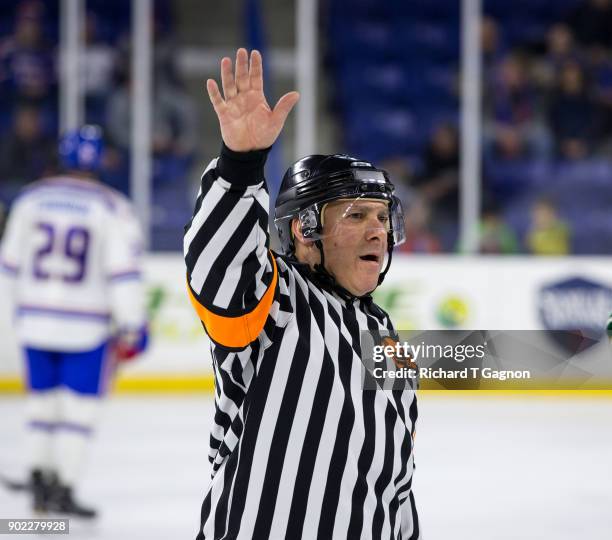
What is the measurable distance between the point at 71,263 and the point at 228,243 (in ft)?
9.76

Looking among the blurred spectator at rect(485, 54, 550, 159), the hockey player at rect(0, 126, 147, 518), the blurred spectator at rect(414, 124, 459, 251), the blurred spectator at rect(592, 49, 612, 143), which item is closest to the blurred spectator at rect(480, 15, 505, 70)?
the blurred spectator at rect(485, 54, 550, 159)

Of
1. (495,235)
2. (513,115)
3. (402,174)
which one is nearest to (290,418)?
(495,235)

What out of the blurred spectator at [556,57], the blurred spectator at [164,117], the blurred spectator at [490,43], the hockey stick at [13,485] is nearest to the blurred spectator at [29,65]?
the blurred spectator at [164,117]

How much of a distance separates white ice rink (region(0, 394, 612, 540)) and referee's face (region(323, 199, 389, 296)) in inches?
87.6

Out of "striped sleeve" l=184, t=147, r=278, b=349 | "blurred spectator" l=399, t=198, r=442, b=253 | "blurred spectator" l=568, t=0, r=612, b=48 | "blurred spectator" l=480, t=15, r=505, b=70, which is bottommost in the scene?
"striped sleeve" l=184, t=147, r=278, b=349

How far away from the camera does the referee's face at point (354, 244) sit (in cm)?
144

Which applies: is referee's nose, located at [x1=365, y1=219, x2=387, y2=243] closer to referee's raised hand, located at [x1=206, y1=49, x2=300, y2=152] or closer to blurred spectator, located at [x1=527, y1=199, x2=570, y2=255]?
referee's raised hand, located at [x1=206, y1=49, x2=300, y2=152]

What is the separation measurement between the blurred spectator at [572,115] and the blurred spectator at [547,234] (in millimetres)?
597

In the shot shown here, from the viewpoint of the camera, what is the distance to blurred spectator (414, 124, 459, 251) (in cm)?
748

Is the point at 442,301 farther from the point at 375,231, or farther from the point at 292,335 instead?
the point at 292,335

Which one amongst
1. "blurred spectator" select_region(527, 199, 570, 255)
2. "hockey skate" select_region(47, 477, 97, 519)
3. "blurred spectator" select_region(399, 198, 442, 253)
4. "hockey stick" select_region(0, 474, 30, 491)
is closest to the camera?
"hockey skate" select_region(47, 477, 97, 519)

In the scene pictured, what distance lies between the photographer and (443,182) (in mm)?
7656

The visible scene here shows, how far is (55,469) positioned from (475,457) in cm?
195

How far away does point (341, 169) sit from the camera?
1.45 meters
